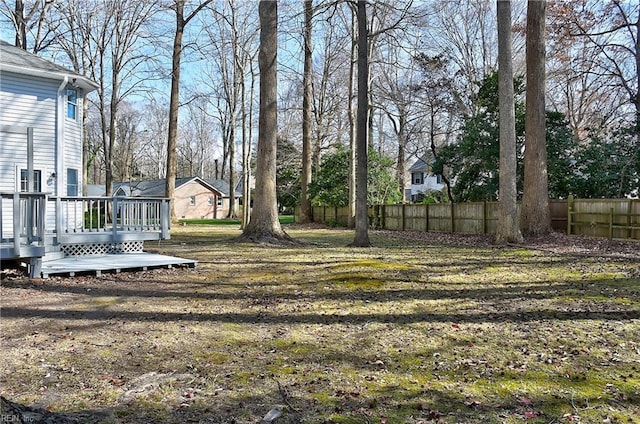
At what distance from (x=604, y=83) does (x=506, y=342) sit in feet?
77.3

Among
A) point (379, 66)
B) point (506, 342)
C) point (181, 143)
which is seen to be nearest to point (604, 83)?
point (379, 66)

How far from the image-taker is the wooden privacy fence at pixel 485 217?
14219 mm

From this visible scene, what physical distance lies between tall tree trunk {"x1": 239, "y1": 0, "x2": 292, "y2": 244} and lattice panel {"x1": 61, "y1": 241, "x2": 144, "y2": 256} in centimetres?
374

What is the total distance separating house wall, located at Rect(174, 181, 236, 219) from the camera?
45562 millimetres

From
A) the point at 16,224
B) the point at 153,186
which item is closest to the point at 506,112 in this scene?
the point at 16,224

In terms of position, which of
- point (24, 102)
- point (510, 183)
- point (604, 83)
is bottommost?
point (510, 183)

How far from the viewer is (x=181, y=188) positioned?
4512cm

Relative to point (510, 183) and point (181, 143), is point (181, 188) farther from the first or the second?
point (510, 183)

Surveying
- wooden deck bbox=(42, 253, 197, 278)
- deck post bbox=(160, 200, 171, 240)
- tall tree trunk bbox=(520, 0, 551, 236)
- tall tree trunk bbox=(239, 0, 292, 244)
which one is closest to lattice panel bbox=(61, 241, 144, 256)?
wooden deck bbox=(42, 253, 197, 278)

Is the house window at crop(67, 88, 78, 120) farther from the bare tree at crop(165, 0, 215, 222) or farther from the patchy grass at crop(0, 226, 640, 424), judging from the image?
the bare tree at crop(165, 0, 215, 222)

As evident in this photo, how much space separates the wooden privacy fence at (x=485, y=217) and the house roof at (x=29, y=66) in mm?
14444

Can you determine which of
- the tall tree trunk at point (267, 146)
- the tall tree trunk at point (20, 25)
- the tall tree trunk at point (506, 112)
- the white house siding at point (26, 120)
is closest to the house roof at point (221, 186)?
the tall tree trunk at point (20, 25)

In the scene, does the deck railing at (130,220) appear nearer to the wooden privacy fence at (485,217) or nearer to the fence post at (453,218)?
the wooden privacy fence at (485,217)

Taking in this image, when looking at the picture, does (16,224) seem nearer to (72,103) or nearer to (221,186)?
(72,103)
